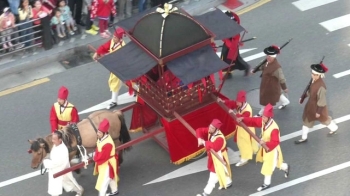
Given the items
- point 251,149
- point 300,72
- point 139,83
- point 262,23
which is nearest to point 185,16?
point 139,83

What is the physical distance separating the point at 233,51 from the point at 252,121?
2667 millimetres

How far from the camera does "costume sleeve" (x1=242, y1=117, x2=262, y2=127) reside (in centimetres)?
1312

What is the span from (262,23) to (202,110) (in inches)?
213

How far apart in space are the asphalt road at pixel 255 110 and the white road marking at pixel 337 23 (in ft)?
0.51

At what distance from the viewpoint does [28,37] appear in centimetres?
1730

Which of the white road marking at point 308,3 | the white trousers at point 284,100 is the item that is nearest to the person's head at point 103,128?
the white trousers at point 284,100

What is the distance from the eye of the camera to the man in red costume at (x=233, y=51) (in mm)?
15312

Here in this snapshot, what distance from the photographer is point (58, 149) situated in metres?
12.5

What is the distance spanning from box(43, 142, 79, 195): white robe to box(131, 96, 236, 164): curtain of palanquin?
1809mm

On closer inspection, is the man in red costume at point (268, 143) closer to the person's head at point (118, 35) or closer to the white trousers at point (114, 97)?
the person's head at point (118, 35)

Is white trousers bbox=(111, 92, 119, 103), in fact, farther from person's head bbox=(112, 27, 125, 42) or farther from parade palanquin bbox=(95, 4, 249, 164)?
parade palanquin bbox=(95, 4, 249, 164)

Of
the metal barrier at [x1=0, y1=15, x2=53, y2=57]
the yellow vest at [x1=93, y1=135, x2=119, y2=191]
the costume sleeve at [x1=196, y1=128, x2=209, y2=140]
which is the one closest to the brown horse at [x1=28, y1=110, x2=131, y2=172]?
the yellow vest at [x1=93, y1=135, x2=119, y2=191]

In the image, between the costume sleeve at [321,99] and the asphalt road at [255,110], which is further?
the costume sleeve at [321,99]

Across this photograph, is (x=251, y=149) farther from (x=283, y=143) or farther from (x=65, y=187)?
(x=65, y=187)
